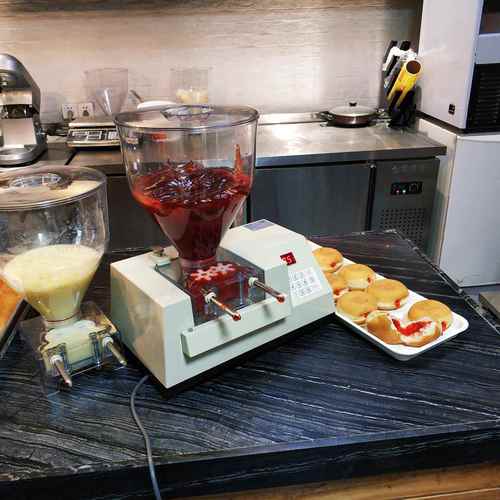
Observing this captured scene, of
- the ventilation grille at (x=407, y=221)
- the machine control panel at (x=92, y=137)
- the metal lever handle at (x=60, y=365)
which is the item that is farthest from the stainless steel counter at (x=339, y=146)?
the metal lever handle at (x=60, y=365)

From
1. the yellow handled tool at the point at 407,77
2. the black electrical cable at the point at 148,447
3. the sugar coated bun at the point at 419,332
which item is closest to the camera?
the black electrical cable at the point at 148,447

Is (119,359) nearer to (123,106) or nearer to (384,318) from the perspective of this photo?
(384,318)

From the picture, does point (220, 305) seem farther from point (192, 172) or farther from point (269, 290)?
point (192, 172)

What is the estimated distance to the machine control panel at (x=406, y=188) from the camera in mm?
2391

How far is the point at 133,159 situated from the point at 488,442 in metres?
0.76

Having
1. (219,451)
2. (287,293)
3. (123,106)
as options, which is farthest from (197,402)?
(123,106)

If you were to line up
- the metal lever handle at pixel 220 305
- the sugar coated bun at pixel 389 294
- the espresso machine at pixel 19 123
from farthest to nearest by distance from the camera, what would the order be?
the espresso machine at pixel 19 123 → the sugar coated bun at pixel 389 294 → the metal lever handle at pixel 220 305

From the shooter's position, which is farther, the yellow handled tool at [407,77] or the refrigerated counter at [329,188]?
the yellow handled tool at [407,77]

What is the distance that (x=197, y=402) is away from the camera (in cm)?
86

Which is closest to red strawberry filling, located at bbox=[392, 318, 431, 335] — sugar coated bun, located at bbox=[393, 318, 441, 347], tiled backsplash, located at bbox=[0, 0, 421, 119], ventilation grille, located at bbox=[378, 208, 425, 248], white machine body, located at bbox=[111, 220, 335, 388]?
sugar coated bun, located at bbox=[393, 318, 441, 347]

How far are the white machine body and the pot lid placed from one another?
1.80 m

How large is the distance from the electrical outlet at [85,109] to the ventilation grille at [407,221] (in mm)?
1634

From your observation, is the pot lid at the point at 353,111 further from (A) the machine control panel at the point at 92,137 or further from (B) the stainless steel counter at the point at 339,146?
(A) the machine control panel at the point at 92,137

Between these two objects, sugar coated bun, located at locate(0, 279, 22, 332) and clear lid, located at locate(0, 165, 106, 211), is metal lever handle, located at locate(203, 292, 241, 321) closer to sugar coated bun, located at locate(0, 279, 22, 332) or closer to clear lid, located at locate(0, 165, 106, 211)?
clear lid, located at locate(0, 165, 106, 211)
